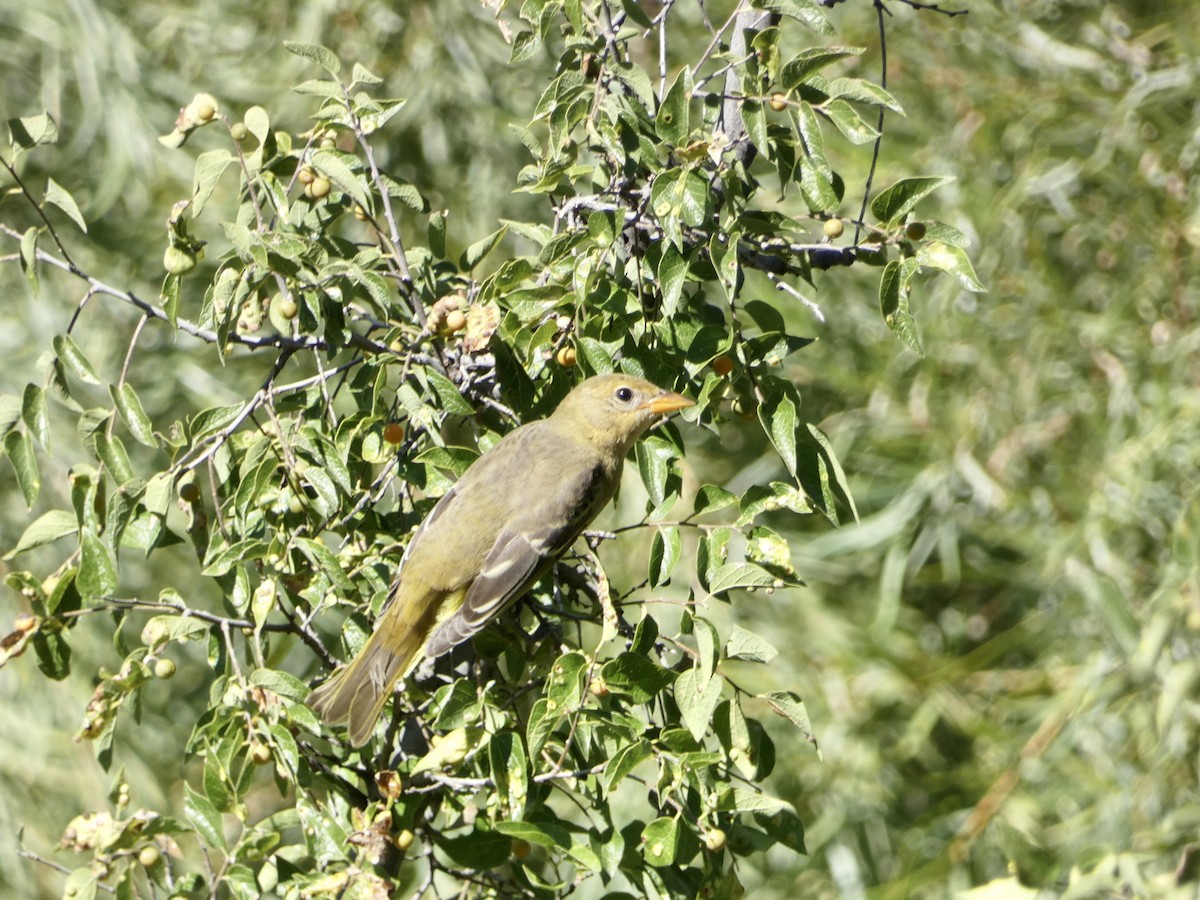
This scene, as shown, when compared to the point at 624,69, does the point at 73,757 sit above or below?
below

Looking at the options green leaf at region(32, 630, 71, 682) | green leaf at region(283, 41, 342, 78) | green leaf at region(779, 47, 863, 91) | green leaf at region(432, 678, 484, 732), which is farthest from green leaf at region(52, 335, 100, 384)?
green leaf at region(779, 47, 863, 91)

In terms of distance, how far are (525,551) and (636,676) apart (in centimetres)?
72

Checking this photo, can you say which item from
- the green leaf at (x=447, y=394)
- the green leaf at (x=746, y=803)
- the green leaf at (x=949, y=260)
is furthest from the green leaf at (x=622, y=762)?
the green leaf at (x=949, y=260)

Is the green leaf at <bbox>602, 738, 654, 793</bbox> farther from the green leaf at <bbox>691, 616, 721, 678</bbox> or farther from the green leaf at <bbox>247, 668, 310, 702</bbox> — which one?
the green leaf at <bbox>247, 668, 310, 702</bbox>

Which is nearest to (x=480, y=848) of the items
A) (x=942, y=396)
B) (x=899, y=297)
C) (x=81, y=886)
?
(x=81, y=886)

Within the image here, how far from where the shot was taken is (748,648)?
217 cm

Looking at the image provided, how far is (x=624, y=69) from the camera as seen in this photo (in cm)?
228

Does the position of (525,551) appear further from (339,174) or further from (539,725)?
(339,174)

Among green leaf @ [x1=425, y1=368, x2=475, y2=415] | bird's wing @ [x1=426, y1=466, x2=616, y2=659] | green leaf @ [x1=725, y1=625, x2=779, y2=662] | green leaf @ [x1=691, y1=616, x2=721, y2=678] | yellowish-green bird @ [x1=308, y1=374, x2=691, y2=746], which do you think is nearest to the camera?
green leaf @ [x1=691, y1=616, x2=721, y2=678]

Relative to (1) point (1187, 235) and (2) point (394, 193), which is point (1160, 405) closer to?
(1) point (1187, 235)

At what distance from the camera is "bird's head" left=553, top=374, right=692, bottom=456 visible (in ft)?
8.63

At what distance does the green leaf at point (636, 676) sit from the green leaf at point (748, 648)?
0.11 m

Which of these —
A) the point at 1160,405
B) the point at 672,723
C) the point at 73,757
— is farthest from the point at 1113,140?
the point at 73,757

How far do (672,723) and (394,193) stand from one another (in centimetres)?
110
